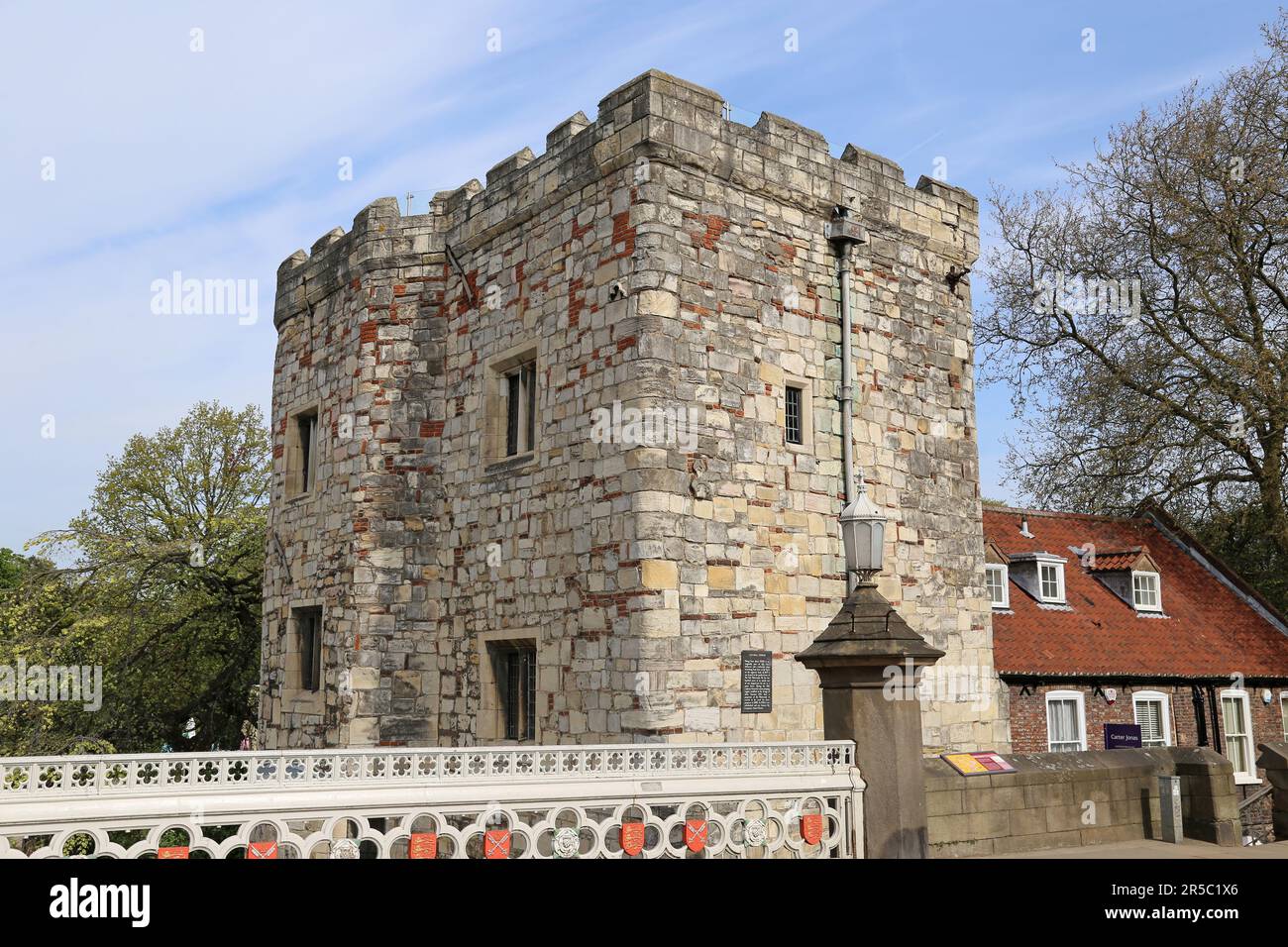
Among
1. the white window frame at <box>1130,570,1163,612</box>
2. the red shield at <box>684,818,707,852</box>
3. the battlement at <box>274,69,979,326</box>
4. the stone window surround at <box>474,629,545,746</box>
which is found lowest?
the red shield at <box>684,818,707,852</box>

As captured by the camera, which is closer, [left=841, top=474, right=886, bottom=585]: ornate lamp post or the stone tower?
[left=841, top=474, right=886, bottom=585]: ornate lamp post

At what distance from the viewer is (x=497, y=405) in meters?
13.5

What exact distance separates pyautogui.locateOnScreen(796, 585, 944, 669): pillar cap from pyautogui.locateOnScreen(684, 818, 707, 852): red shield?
179 centimetres

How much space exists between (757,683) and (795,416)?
Result: 3.11 meters

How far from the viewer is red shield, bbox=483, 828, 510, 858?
6.63m

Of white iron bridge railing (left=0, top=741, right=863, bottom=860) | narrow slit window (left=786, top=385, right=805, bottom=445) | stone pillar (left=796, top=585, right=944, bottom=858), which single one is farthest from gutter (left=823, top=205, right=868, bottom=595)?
white iron bridge railing (left=0, top=741, right=863, bottom=860)

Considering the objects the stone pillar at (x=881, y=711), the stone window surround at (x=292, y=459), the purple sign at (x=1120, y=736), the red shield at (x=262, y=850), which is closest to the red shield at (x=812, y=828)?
the stone pillar at (x=881, y=711)

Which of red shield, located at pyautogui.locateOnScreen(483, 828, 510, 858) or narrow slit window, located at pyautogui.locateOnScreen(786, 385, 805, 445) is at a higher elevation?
narrow slit window, located at pyautogui.locateOnScreen(786, 385, 805, 445)

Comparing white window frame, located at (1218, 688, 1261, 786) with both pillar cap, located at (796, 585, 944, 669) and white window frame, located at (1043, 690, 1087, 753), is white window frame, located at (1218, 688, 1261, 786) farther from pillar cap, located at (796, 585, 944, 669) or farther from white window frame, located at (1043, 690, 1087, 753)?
pillar cap, located at (796, 585, 944, 669)

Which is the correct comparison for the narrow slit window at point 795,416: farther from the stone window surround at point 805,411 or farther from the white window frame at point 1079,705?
the white window frame at point 1079,705

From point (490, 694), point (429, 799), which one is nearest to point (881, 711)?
point (429, 799)

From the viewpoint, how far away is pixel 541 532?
40.1ft
